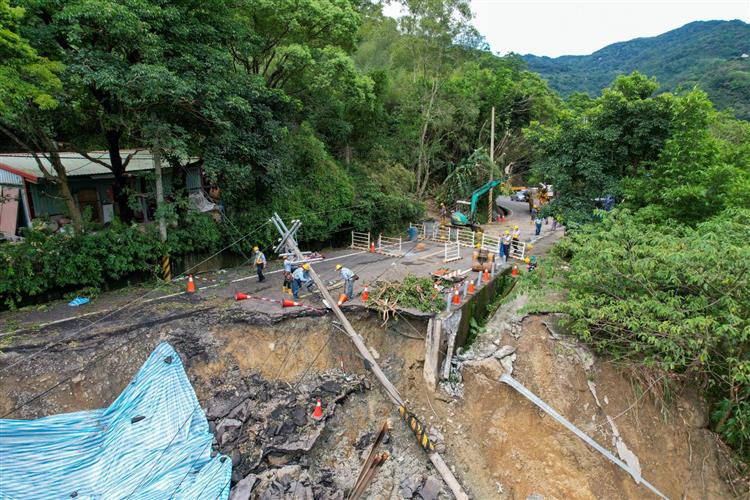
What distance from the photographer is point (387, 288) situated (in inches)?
526

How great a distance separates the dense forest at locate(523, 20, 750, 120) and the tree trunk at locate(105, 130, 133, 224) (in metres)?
39.0

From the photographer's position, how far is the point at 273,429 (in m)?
10.3

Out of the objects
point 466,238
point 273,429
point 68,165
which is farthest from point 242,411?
point 466,238

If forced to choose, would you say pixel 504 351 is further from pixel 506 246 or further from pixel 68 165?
pixel 68 165

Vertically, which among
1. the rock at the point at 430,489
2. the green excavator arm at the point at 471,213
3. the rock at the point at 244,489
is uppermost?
the green excavator arm at the point at 471,213

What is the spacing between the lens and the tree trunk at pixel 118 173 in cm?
1448

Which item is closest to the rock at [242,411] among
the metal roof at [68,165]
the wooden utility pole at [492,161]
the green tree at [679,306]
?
the green tree at [679,306]

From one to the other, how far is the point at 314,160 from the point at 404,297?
10202 mm

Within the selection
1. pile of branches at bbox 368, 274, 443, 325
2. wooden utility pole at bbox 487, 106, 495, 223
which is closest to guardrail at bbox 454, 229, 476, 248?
wooden utility pole at bbox 487, 106, 495, 223

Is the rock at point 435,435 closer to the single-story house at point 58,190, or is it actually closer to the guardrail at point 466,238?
the guardrail at point 466,238

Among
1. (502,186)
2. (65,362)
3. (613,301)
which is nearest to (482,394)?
(613,301)

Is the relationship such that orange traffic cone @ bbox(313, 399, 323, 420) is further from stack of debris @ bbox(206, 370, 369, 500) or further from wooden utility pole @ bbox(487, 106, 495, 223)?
wooden utility pole @ bbox(487, 106, 495, 223)

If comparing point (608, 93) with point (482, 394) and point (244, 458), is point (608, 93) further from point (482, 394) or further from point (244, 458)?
point (244, 458)

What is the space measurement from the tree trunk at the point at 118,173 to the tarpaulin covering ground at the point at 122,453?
7.99 metres
